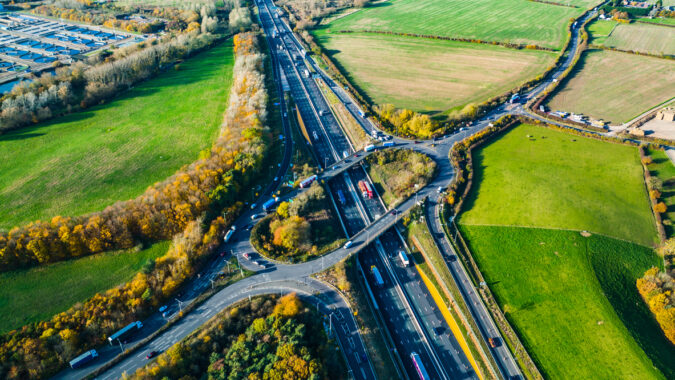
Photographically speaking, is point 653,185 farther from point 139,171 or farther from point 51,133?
point 51,133

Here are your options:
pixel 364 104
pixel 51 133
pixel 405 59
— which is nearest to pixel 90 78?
pixel 51 133

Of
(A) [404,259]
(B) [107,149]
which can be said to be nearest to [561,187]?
(A) [404,259]

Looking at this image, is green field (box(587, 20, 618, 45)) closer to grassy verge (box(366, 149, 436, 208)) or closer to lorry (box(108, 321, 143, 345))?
grassy verge (box(366, 149, 436, 208))

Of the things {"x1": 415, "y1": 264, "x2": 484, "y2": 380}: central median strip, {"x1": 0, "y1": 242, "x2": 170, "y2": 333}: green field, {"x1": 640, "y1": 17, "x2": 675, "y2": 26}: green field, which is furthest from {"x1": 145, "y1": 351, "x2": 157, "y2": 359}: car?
{"x1": 640, "y1": 17, "x2": 675, "y2": 26}: green field

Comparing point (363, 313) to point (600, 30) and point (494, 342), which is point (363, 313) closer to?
point (494, 342)

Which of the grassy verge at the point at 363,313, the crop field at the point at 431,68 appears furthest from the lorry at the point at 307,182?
the crop field at the point at 431,68

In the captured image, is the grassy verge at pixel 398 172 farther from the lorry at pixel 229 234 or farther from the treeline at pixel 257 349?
the treeline at pixel 257 349
